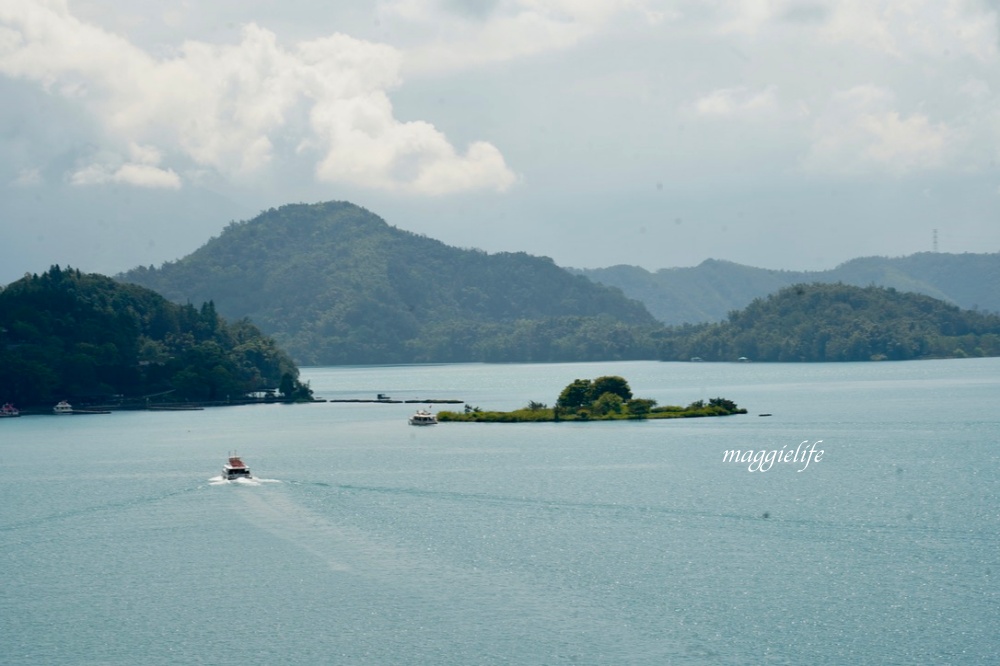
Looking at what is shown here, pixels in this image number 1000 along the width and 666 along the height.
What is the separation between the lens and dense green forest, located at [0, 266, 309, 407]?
167125 mm

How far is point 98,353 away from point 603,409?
8321 cm

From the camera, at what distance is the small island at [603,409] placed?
12888cm

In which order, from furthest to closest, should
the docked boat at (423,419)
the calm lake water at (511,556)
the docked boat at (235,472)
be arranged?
1. the docked boat at (423,419)
2. the docked boat at (235,472)
3. the calm lake water at (511,556)

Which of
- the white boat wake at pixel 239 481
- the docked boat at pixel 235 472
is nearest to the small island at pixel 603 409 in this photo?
the docked boat at pixel 235 472

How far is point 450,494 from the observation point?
249 feet

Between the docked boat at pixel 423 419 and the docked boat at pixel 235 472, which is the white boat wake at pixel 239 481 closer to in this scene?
the docked boat at pixel 235 472

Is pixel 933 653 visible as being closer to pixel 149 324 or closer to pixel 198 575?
pixel 198 575

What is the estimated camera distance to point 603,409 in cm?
12938

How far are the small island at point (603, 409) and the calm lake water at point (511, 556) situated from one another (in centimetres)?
2345

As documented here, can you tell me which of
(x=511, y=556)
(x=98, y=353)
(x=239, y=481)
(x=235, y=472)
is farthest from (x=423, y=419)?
(x=511, y=556)

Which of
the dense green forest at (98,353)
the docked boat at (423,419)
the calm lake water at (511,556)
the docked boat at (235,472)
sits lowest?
the calm lake water at (511,556)

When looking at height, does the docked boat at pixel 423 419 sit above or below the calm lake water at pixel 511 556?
above

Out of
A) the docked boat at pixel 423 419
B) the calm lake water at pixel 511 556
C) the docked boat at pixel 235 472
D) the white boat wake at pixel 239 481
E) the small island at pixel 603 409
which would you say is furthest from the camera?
the docked boat at pixel 423 419

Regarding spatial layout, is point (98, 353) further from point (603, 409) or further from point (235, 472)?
point (235, 472)
